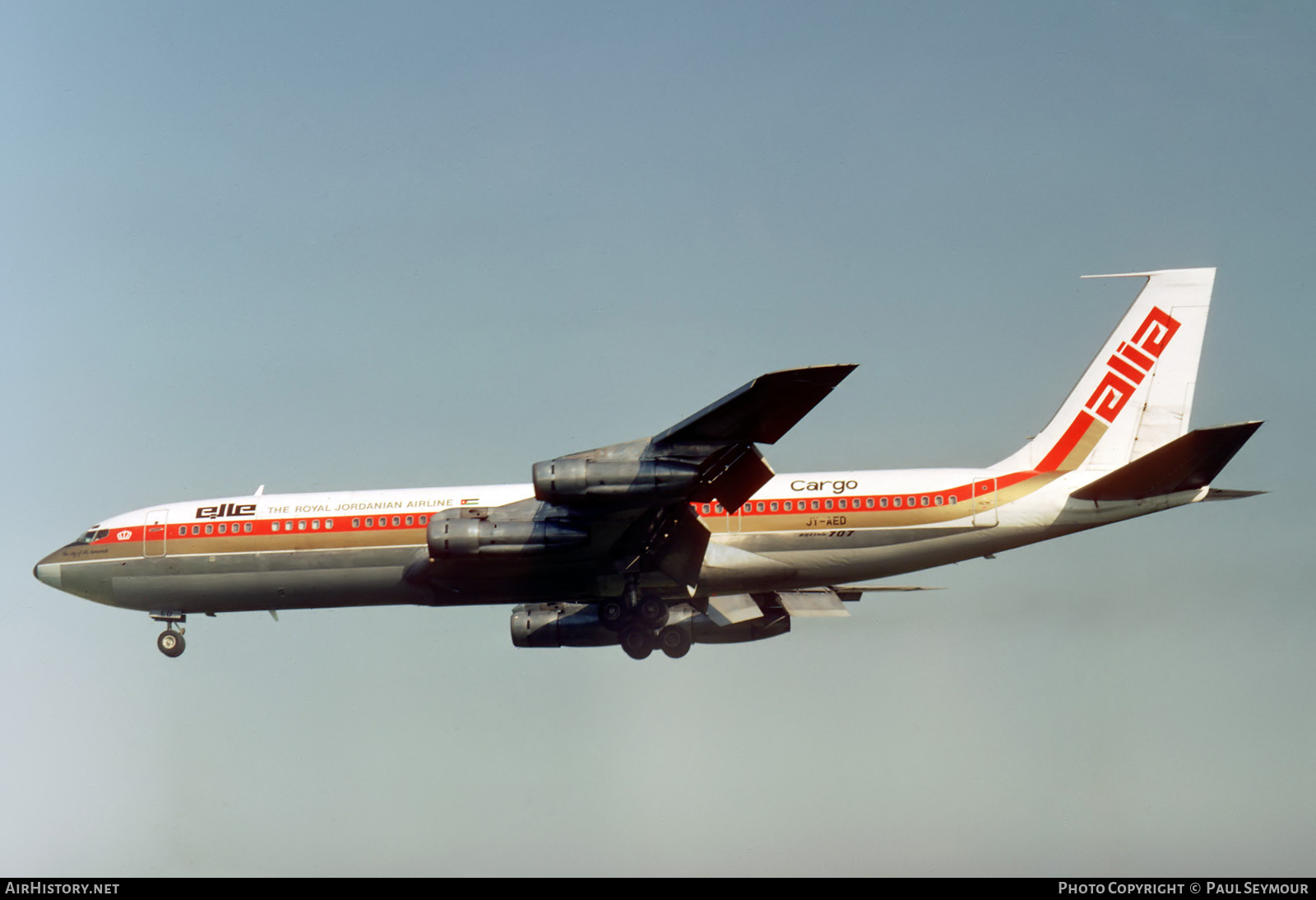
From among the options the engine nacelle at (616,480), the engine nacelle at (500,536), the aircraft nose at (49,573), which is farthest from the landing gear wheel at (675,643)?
the aircraft nose at (49,573)

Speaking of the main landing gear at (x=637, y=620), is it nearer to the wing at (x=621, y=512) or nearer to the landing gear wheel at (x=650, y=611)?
the landing gear wheel at (x=650, y=611)

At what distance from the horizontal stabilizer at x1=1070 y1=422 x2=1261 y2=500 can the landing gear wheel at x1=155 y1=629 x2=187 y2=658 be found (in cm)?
2304

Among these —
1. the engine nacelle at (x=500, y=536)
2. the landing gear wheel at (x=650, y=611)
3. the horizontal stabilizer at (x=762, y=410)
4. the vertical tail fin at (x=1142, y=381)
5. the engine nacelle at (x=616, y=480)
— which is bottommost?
the landing gear wheel at (x=650, y=611)

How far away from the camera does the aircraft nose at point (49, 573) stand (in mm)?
35156

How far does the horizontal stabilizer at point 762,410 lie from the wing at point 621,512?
0.07ft

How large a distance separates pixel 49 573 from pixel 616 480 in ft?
55.9

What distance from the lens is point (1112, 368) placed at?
35469mm

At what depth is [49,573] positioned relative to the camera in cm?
3519

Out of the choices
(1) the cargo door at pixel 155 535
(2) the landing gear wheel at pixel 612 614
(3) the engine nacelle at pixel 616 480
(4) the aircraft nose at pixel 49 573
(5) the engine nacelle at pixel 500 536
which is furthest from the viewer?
(4) the aircraft nose at pixel 49 573

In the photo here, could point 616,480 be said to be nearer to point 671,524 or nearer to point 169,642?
point 671,524

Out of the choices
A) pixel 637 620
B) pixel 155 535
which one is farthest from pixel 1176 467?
pixel 155 535
